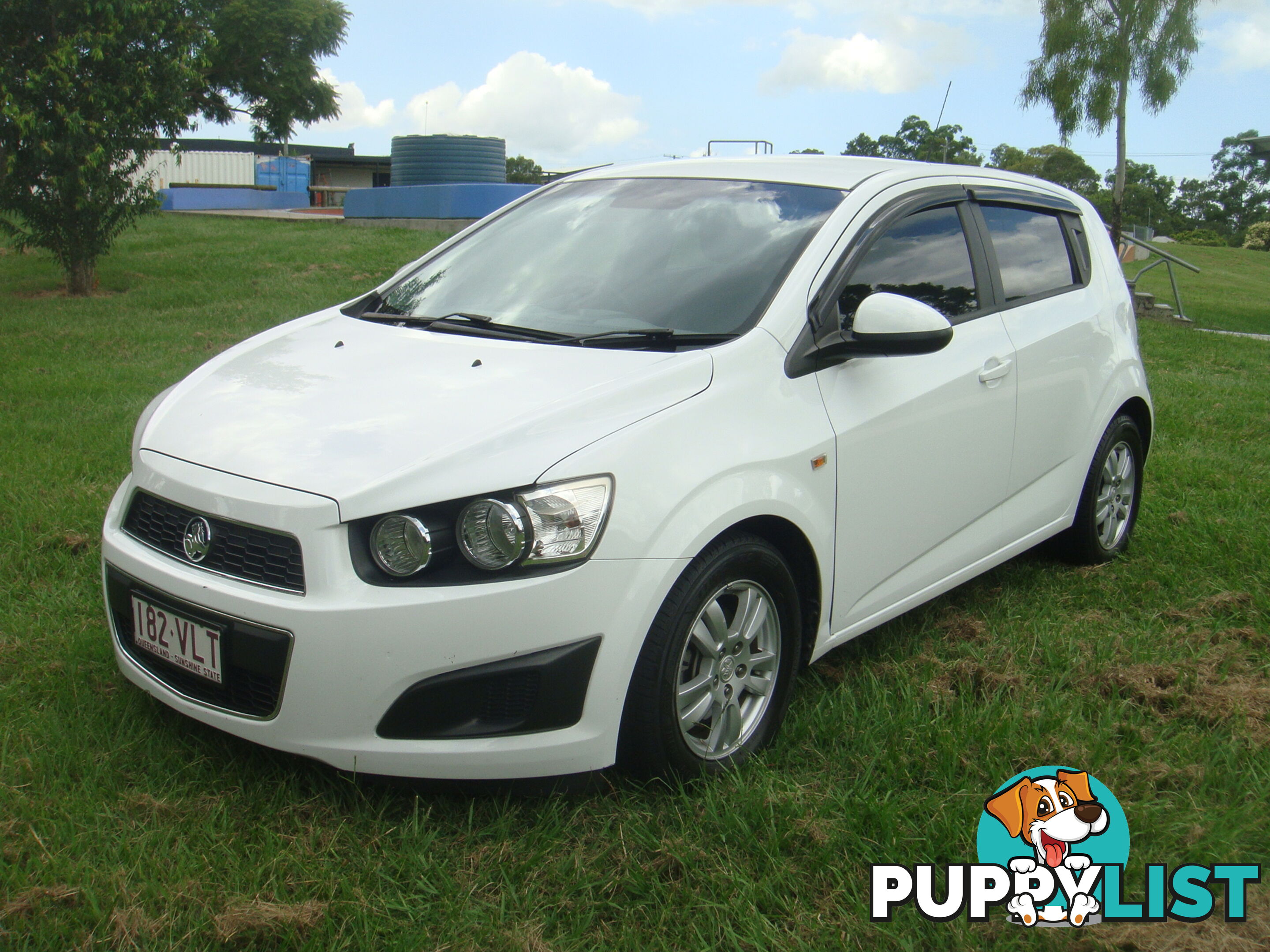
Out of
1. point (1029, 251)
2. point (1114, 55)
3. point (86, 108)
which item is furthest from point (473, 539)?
point (1114, 55)

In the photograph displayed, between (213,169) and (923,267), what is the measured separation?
53.1 meters

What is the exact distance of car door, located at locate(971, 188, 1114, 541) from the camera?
3805 mm

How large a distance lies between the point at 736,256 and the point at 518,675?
1.50 m

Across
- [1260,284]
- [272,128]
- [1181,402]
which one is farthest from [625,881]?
[272,128]

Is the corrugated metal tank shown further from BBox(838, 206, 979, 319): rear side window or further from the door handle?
the door handle

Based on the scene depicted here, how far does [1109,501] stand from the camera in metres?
4.56

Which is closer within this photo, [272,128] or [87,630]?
[87,630]

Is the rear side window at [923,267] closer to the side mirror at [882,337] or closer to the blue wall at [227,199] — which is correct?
the side mirror at [882,337]

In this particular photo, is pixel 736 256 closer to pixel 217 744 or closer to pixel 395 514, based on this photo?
pixel 395 514

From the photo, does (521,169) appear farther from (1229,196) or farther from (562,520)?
(562,520)

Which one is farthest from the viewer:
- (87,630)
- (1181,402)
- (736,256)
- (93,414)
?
(1181,402)

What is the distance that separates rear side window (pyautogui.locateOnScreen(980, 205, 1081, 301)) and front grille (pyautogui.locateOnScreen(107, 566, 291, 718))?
9.07 ft

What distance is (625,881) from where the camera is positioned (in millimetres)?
2363

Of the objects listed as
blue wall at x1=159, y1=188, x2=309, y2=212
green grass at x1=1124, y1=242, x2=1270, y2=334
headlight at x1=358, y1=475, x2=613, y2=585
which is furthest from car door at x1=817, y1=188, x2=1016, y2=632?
blue wall at x1=159, y1=188, x2=309, y2=212
